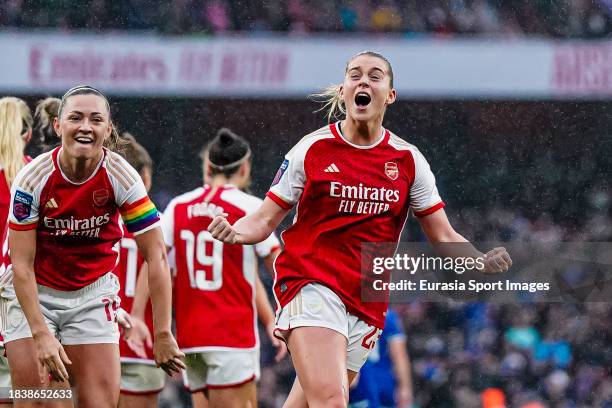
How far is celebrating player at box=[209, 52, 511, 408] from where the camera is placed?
4.68 meters

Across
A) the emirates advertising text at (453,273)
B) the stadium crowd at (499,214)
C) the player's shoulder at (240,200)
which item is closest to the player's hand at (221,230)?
the emirates advertising text at (453,273)

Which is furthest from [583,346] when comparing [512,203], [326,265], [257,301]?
[326,265]

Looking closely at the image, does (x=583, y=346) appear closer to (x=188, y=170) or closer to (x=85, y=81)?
(x=188, y=170)

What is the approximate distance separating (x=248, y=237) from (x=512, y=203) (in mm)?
10909

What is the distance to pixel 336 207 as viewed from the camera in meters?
4.74

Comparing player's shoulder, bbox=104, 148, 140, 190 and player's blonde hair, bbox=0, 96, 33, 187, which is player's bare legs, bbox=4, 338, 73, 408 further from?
player's blonde hair, bbox=0, 96, 33, 187

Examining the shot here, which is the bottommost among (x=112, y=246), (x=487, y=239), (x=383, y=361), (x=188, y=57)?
(x=383, y=361)

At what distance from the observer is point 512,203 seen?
50.0 ft

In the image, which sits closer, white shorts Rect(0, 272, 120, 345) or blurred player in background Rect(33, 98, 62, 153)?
white shorts Rect(0, 272, 120, 345)

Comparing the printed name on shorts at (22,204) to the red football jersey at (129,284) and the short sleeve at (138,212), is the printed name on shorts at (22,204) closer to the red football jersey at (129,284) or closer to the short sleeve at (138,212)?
the short sleeve at (138,212)

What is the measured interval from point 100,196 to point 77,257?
0.30 metres

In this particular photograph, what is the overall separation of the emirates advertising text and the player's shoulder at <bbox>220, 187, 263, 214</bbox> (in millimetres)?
797

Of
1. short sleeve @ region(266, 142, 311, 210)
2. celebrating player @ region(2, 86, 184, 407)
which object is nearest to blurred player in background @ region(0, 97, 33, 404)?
celebrating player @ region(2, 86, 184, 407)

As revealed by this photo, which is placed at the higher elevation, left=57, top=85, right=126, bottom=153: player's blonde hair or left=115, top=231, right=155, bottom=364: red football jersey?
left=57, top=85, right=126, bottom=153: player's blonde hair
